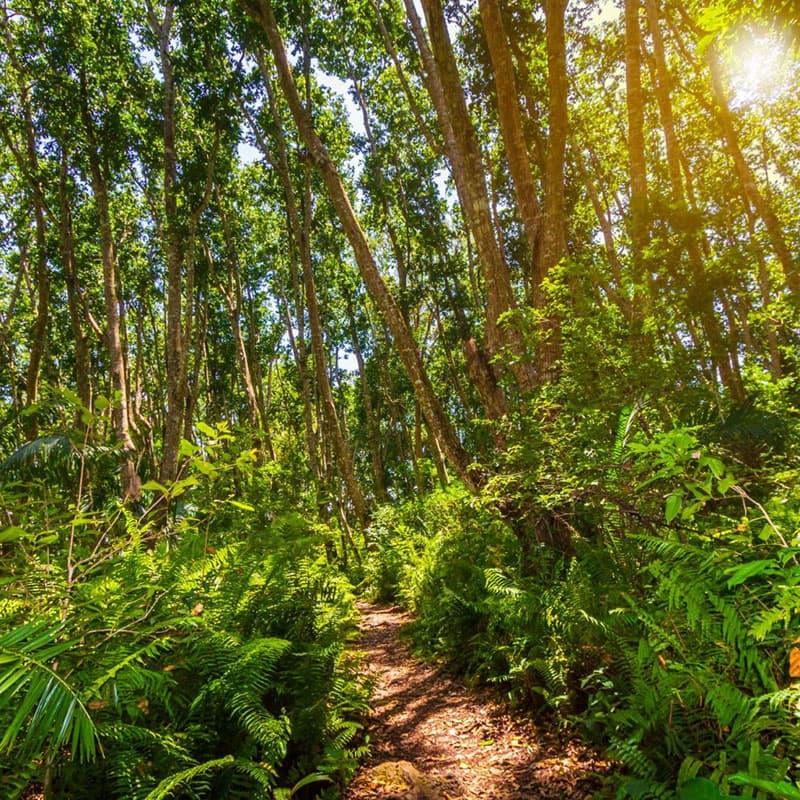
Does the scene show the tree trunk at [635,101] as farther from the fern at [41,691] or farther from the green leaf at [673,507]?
the fern at [41,691]

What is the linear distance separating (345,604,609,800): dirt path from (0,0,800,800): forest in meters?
0.16

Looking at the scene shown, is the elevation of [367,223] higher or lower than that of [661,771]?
higher

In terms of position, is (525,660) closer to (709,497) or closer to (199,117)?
(709,497)

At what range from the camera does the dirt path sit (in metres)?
2.84

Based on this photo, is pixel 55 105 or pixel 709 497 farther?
pixel 55 105

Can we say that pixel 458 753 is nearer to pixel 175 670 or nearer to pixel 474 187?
pixel 175 670

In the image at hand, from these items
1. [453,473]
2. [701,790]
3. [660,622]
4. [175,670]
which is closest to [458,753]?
[660,622]

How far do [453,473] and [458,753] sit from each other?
490cm

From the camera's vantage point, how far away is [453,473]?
8086 mm

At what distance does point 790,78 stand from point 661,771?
12980 mm

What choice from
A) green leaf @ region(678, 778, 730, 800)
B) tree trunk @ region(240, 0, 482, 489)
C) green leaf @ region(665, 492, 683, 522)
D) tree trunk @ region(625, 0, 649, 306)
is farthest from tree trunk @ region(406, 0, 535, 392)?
green leaf @ region(678, 778, 730, 800)

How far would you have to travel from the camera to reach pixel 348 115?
16.0 m

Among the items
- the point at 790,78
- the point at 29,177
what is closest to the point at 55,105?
the point at 29,177

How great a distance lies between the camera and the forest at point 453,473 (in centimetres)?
210
